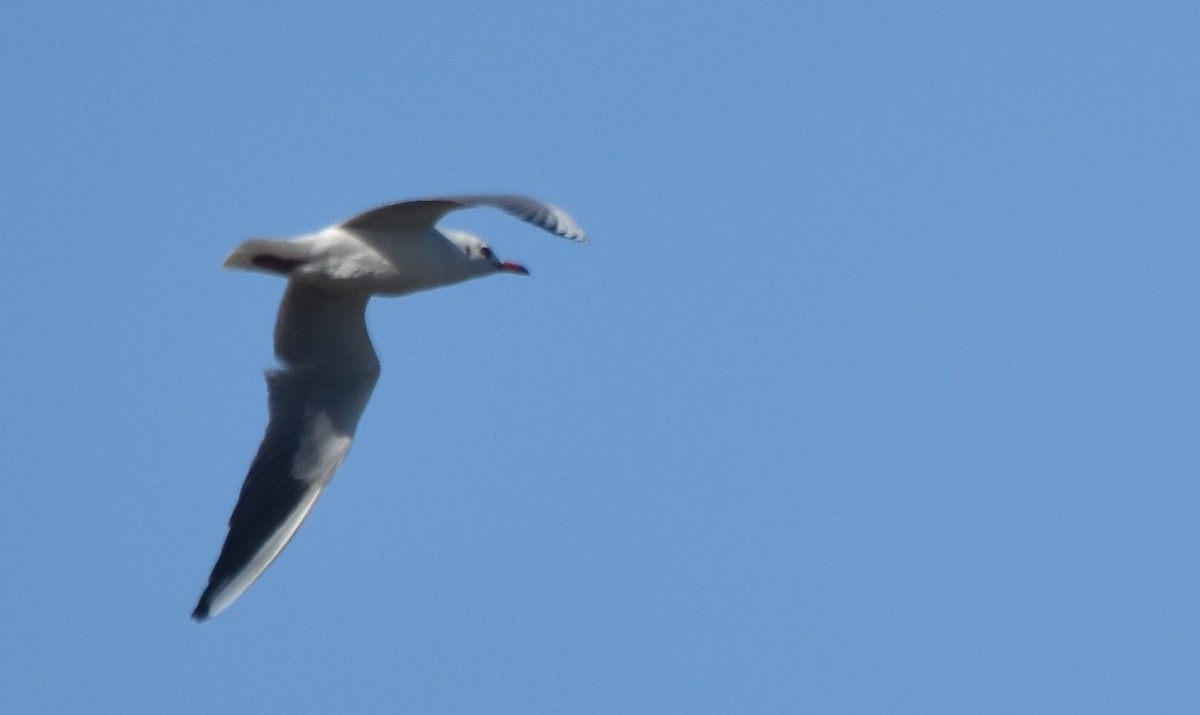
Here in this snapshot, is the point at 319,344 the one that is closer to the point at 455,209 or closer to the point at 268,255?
the point at 268,255

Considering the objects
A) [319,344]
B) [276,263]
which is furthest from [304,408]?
[276,263]

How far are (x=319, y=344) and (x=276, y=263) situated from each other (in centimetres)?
65

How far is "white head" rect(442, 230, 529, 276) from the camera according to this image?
8.87m

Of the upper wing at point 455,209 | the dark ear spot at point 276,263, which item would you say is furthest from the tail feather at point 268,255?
the upper wing at point 455,209

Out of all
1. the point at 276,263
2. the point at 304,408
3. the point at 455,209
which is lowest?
the point at 304,408

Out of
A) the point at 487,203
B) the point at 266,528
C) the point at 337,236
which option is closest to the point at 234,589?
the point at 266,528

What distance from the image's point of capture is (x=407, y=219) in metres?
8.34

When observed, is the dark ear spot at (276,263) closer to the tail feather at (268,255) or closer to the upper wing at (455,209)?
the tail feather at (268,255)

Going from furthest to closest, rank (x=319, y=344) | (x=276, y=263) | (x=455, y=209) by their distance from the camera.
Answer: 1. (x=319, y=344)
2. (x=276, y=263)
3. (x=455, y=209)

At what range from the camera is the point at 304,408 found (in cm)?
900

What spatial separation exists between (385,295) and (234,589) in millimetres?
1333

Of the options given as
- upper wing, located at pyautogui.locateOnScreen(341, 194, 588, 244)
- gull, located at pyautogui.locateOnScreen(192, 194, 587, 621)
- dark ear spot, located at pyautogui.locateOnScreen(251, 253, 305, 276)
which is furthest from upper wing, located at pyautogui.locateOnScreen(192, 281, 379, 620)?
upper wing, located at pyautogui.locateOnScreen(341, 194, 588, 244)

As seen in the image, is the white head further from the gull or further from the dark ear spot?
the dark ear spot

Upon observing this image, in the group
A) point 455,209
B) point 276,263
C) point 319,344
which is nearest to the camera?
point 455,209
